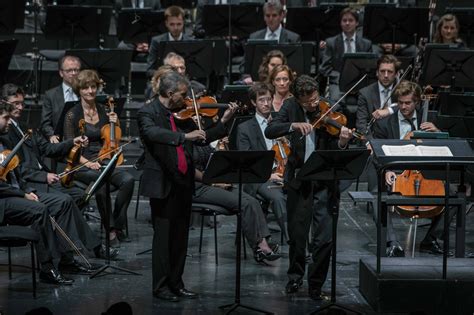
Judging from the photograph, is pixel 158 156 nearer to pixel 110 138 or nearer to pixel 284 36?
pixel 110 138

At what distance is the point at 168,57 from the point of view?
10.8m

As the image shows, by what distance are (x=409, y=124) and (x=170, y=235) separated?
292 centimetres

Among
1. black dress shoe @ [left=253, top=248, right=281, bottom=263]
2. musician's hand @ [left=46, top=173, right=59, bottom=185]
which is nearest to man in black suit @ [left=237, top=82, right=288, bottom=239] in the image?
black dress shoe @ [left=253, top=248, right=281, bottom=263]

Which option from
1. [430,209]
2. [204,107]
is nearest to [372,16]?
[430,209]

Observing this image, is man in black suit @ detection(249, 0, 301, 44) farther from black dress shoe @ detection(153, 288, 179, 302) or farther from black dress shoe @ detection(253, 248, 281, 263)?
black dress shoe @ detection(153, 288, 179, 302)

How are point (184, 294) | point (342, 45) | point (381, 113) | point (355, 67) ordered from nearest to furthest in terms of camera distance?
point (184, 294) < point (381, 113) < point (355, 67) < point (342, 45)

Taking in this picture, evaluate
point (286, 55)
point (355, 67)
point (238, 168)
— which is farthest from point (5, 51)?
point (238, 168)

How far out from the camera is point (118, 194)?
9711 millimetres

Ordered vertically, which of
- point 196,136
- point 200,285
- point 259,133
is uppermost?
point 196,136

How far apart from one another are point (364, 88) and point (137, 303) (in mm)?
4092

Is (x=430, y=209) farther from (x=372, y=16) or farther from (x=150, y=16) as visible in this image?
(x=150, y=16)

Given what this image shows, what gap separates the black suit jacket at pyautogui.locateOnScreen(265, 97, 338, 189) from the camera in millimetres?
8062

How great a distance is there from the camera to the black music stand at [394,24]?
12.8 metres

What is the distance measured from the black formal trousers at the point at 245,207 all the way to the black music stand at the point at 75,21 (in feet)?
13.5
